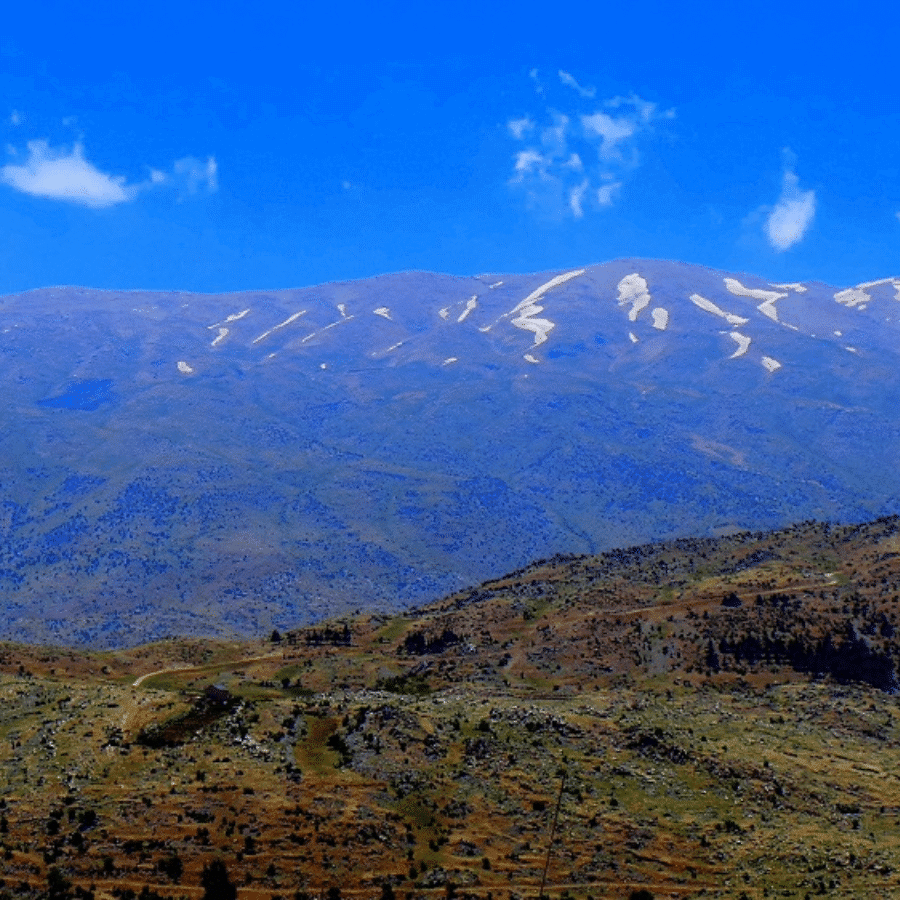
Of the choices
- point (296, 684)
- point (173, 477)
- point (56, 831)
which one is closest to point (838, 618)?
point (296, 684)

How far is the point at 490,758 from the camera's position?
35.8 m

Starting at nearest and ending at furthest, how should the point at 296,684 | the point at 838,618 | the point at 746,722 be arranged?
the point at 746,722 → the point at 296,684 → the point at 838,618

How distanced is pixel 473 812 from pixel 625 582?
37953 mm

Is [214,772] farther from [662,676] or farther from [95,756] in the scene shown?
[662,676]

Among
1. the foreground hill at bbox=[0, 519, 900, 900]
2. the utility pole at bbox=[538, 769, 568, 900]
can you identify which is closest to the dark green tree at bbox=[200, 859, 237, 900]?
the foreground hill at bbox=[0, 519, 900, 900]

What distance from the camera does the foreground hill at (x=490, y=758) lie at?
2850 cm

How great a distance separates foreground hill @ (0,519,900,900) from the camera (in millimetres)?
28500

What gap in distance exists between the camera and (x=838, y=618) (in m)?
57.0

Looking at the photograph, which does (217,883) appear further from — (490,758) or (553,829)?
(490,758)

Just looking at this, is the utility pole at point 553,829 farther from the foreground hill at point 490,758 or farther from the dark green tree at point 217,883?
the dark green tree at point 217,883

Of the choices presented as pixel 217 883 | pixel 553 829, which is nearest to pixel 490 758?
pixel 553 829

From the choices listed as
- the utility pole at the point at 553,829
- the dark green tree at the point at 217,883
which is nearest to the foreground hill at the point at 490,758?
the utility pole at the point at 553,829

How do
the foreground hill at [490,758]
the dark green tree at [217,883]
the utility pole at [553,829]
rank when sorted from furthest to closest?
the foreground hill at [490,758] < the utility pole at [553,829] < the dark green tree at [217,883]

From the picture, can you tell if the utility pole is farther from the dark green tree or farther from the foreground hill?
the dark green tree
